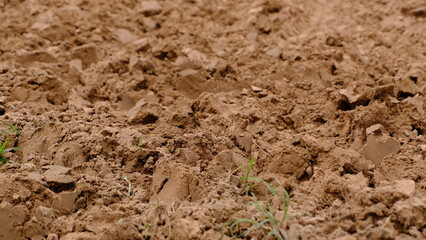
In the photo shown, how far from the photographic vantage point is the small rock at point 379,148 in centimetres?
208

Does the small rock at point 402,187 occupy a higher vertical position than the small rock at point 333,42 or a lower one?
higher

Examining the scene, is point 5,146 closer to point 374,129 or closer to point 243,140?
point 243,140

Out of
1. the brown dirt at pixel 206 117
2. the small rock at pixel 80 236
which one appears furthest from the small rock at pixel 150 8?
the small rock at pixel 80 236

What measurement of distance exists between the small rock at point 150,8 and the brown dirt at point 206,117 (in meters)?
0.01

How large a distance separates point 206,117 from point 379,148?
0.91 m

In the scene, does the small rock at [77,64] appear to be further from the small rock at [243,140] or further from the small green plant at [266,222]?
the small green plant at [266,222]

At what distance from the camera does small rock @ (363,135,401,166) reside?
208 cm

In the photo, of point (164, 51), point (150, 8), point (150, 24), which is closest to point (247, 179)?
point (164, 51)

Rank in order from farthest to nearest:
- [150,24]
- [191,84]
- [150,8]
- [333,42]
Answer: [150,8], [150,24], [333,42], [191,84]

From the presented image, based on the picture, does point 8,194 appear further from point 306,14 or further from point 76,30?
point 306,14

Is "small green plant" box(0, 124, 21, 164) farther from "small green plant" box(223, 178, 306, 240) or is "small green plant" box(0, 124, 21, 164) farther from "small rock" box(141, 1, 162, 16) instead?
"small rock" box(141, 1, 162, 16)

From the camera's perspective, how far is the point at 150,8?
377cm

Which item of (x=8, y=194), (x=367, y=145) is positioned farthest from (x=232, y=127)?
(x=8, y=194)

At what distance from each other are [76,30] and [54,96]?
95 cm
